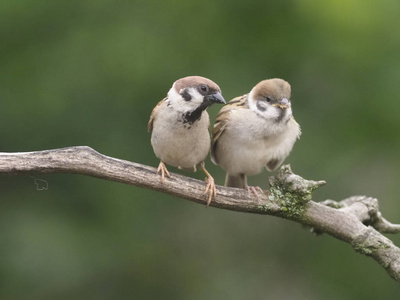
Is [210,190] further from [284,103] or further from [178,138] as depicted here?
[284,103]

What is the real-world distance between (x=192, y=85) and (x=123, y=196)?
261cm

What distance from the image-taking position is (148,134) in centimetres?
713

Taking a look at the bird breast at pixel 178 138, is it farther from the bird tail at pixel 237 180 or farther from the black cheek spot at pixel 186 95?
the bird tail at pixel 237 180

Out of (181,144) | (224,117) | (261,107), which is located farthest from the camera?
(224,117)

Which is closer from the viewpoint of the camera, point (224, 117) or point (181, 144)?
point (181, 144)

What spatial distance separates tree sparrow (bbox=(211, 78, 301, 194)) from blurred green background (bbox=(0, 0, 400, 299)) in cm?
139

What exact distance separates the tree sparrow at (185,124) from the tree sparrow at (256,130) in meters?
0.22

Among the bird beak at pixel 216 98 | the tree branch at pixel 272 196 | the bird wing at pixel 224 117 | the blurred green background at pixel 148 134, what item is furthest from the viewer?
the blurred green background at pixel 148 134

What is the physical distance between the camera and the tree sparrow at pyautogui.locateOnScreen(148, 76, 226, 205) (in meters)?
4.95

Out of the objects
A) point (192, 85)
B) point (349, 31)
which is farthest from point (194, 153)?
point (349, 31)

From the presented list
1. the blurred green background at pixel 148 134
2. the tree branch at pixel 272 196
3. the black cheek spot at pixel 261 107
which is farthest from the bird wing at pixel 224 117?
the blurred green background at pixel 148 134

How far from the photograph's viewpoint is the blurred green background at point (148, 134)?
23.3 feet

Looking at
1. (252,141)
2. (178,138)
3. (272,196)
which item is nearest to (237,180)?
(252,141)

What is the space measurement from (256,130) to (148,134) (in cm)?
209
